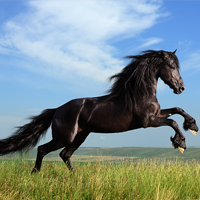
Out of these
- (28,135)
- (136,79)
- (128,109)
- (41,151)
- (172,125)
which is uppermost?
(136,79)

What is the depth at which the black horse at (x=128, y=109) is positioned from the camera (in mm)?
5195

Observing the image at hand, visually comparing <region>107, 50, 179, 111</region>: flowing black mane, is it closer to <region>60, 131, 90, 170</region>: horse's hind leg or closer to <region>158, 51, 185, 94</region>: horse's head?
<region>158, 51, 185, 94</region>: horse's head

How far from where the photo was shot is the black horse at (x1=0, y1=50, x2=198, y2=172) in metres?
5.20

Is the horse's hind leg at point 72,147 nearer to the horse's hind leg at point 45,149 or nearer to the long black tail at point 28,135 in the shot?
the horse's hind leg at point 45,149

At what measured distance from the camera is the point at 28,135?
616cm

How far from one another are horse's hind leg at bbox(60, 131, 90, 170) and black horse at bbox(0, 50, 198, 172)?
0.08ft

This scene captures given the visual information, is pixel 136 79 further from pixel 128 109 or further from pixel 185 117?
pixel 185 117

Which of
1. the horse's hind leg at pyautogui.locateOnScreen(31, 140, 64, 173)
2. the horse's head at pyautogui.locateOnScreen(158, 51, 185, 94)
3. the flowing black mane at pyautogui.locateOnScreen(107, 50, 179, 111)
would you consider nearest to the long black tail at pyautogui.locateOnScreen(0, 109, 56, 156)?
the horse's hind leg at pyautogui.locateOnScreen(31, 140, 64, 173)

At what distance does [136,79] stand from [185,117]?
1.34 m

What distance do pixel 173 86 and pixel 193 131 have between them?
3.52ft

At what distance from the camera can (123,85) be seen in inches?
217

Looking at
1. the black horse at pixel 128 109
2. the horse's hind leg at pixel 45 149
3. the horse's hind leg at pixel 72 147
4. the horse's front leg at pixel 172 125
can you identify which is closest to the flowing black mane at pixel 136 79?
the black horse at pixel 128 109

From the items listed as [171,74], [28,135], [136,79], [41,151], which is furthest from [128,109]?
[28,135]

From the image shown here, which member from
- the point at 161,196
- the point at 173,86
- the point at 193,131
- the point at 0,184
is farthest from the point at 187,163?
the point at 0,184
